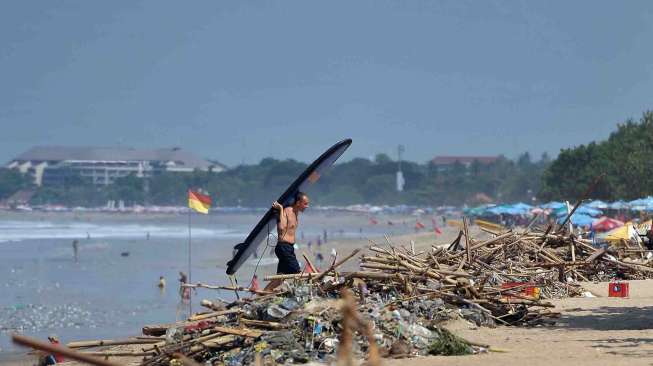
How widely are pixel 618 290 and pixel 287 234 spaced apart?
6225mm

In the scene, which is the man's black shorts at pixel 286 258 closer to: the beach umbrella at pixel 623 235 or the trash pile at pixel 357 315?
the trash pile at pixel 357 315

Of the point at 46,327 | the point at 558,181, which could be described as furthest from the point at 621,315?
the point at 558,181

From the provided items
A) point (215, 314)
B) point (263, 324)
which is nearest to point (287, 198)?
point (215, 314)

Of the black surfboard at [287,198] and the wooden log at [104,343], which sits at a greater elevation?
the black surfboard at [287,198]

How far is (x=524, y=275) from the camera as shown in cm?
1878

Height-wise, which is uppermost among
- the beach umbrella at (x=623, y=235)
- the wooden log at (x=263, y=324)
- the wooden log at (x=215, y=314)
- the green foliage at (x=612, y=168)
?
the green foliage at (x=612, y=168)

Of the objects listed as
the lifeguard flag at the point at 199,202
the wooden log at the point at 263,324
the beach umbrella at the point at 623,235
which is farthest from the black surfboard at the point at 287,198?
the beach umbrella at the point at 623,235

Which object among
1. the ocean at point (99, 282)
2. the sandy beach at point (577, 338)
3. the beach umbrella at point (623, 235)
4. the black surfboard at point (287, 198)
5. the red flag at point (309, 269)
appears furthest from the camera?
the ocean at point (99, 282)

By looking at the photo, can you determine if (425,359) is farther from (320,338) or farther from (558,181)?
(558,181)

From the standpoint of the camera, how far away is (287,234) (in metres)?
15.3

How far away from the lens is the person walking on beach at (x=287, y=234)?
49.8ft

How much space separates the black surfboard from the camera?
→ 15773 mm

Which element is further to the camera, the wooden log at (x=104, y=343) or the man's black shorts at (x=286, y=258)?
the man's black shorts at (x=286, y=258)

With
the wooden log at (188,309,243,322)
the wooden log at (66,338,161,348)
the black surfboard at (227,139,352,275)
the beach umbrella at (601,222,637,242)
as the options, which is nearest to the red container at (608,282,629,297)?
the black surfboard at (227,139,352,275)
